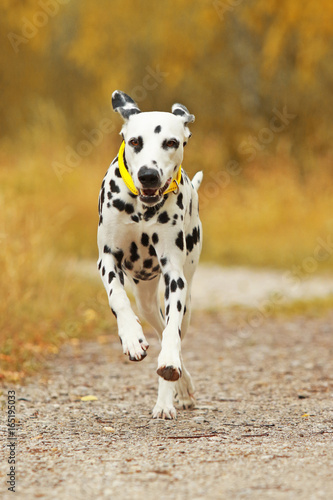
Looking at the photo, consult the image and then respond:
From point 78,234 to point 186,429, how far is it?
9.06m

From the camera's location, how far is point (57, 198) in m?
14.3

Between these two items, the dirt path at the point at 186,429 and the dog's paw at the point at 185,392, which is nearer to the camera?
the dirt path at the point at 186,429

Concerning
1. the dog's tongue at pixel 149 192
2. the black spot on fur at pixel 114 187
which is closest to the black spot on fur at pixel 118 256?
the black spot on fur at pixel 114 187

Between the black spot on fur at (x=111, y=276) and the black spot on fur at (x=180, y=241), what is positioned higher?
the black spot on fur at (x=180, y=241)

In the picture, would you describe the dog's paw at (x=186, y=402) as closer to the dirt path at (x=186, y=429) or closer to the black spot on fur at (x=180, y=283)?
the dirt path at (x=186, y=429)

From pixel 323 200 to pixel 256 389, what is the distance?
10040 millimetres

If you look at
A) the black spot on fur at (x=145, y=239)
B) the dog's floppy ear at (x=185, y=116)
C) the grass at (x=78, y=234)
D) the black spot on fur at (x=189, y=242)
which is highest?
the grass at (x=78, y=234)

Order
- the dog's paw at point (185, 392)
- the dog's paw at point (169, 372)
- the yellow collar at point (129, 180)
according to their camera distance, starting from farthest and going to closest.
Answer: the dog's paw at point (185, 392) → the yellow collar at point (129, 180) → the dog's paw at point (169, 372)

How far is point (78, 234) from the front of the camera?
13602 millimetres

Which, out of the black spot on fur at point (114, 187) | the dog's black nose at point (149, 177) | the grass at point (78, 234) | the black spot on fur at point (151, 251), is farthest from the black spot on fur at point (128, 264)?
the grass at point (78, 234)

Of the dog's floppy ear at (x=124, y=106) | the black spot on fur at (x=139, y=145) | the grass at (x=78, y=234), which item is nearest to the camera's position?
the black spot on fur at (x=139, y=145)

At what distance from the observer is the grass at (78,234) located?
7.97 m

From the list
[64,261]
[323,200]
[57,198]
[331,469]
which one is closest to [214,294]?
[64,261]

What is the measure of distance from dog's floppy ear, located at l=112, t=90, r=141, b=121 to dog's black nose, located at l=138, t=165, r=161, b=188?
49 cm
